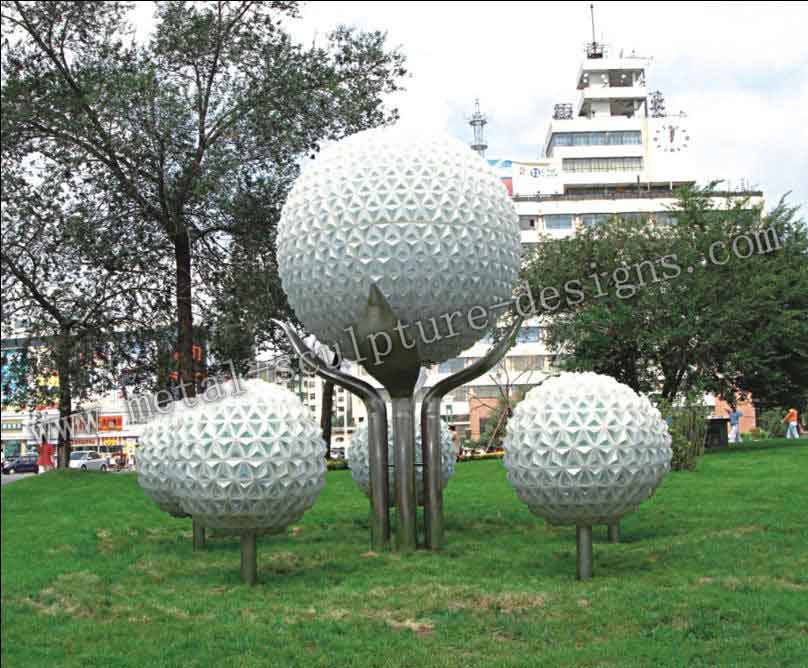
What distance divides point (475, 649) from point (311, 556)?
Answer: 4217mm

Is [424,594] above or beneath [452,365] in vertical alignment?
beneath

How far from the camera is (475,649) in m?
6.49

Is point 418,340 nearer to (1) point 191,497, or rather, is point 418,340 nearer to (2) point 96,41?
(1) point 191,497

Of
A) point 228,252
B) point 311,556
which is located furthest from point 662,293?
point 311,556

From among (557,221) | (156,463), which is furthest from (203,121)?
(557,221)

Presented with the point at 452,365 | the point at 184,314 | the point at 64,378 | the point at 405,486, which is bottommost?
the point at 405,486

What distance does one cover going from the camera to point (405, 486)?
10359mm

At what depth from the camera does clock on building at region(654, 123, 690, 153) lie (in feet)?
224

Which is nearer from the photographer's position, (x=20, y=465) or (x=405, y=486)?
(x=405, y=486)

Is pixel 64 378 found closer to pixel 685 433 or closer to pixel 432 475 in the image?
pixel 432 475

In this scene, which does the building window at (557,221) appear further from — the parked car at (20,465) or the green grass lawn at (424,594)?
the green grass lawn at (424,594)

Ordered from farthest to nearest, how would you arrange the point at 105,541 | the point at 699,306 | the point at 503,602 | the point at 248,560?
the point at 699,306 < the point at 105,541 < the point at 248,560 < the point at 503,602

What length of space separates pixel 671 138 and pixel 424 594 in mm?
66195

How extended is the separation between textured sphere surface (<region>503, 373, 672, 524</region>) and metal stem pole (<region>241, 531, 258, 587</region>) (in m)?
2.64
